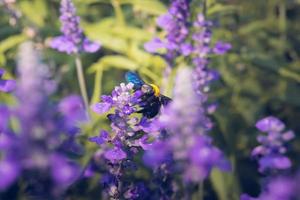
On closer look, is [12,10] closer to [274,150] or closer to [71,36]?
[71,36]

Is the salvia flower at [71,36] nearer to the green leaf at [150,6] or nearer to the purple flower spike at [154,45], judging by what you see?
the purple flower spike at [154,45]

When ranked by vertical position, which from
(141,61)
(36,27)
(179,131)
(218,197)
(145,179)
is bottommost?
(218,197)

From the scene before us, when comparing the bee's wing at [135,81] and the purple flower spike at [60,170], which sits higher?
the purple flower spike at [60,170]

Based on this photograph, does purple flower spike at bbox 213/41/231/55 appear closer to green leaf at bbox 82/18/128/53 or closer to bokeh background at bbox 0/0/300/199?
bokeh background at bbox 0/0/300/199

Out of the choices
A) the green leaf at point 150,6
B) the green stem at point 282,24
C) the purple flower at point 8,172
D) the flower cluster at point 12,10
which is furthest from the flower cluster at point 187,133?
the green stem at point 282,24

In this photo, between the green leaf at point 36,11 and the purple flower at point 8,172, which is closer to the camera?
the purple flower at point 8,172

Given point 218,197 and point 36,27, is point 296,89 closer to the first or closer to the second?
point 218,197

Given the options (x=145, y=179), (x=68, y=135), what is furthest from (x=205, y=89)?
(x=68, y=135)
